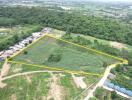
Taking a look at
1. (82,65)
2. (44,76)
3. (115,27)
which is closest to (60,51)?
(82,65)

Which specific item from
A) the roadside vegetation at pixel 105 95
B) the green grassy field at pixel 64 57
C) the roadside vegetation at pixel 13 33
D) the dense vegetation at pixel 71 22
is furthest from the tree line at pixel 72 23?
the roadside vegetation at pixel 105 95

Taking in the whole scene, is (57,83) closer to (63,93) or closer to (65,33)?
(63,93)

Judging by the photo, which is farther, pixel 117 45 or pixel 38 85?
pixel 117 45

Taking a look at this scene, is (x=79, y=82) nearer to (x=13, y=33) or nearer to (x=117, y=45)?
(x=117, y=45)

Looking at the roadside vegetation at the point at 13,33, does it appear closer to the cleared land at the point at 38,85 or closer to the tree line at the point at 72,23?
the tree line at the point at 72,23

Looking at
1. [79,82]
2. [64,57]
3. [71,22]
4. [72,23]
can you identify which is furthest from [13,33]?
[79,82]

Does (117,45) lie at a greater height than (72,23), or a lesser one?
lesser

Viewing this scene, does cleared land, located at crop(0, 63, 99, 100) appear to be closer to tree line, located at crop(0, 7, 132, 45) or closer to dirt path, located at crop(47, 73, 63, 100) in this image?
dirt path, located at crop(47, 73, 63, 100)
